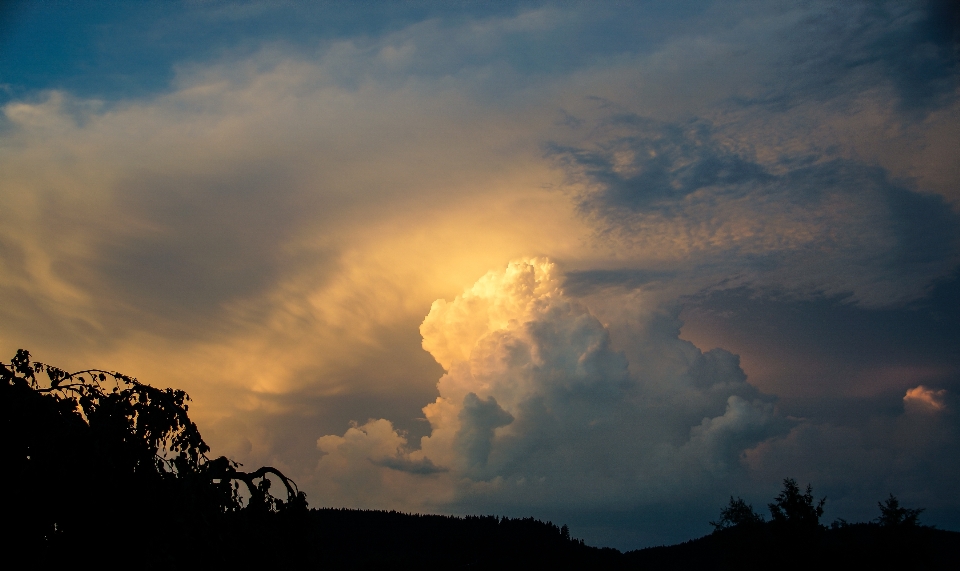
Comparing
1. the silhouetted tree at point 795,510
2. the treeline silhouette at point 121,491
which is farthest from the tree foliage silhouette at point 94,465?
the silhouetted tree at point 795,510

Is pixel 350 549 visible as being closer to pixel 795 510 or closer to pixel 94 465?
pixel 795 510

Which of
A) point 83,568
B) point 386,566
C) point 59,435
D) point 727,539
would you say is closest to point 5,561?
point 83,568

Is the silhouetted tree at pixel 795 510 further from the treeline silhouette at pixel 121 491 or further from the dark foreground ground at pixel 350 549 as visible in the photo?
the treeline silhouette at pixel 121 491

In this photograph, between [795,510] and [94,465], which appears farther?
[795,510]

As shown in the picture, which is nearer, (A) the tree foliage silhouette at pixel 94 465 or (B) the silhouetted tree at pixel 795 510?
(A) the tree foliage silhouette at pixel 94 465

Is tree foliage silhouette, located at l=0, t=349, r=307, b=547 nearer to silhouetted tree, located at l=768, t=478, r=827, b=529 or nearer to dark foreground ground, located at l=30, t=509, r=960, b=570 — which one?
dark foreground ground, located at l=30, t=509, r=960, b=570

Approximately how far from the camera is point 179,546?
1468 cm

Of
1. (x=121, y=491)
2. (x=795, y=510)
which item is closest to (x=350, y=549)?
(x=795, y=510)

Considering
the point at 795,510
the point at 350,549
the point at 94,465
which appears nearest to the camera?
the point at 94,465

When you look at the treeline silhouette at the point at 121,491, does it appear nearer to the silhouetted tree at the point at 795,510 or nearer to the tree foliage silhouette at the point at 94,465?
the tree foliage silhouette at the point at 94,465

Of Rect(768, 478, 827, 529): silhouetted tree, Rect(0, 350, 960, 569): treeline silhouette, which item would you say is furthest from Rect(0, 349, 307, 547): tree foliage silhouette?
Rect(768, 478, 827, 529): silhouetted tree

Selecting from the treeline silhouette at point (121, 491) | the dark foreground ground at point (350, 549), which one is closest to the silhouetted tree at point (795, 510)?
the dark foreground ground at point (350, 549)

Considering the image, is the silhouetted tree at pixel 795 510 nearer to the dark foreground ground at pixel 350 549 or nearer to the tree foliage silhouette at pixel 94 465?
the dark foreground ground at pixel 350 549

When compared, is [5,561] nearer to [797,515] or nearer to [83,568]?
[83,568]
